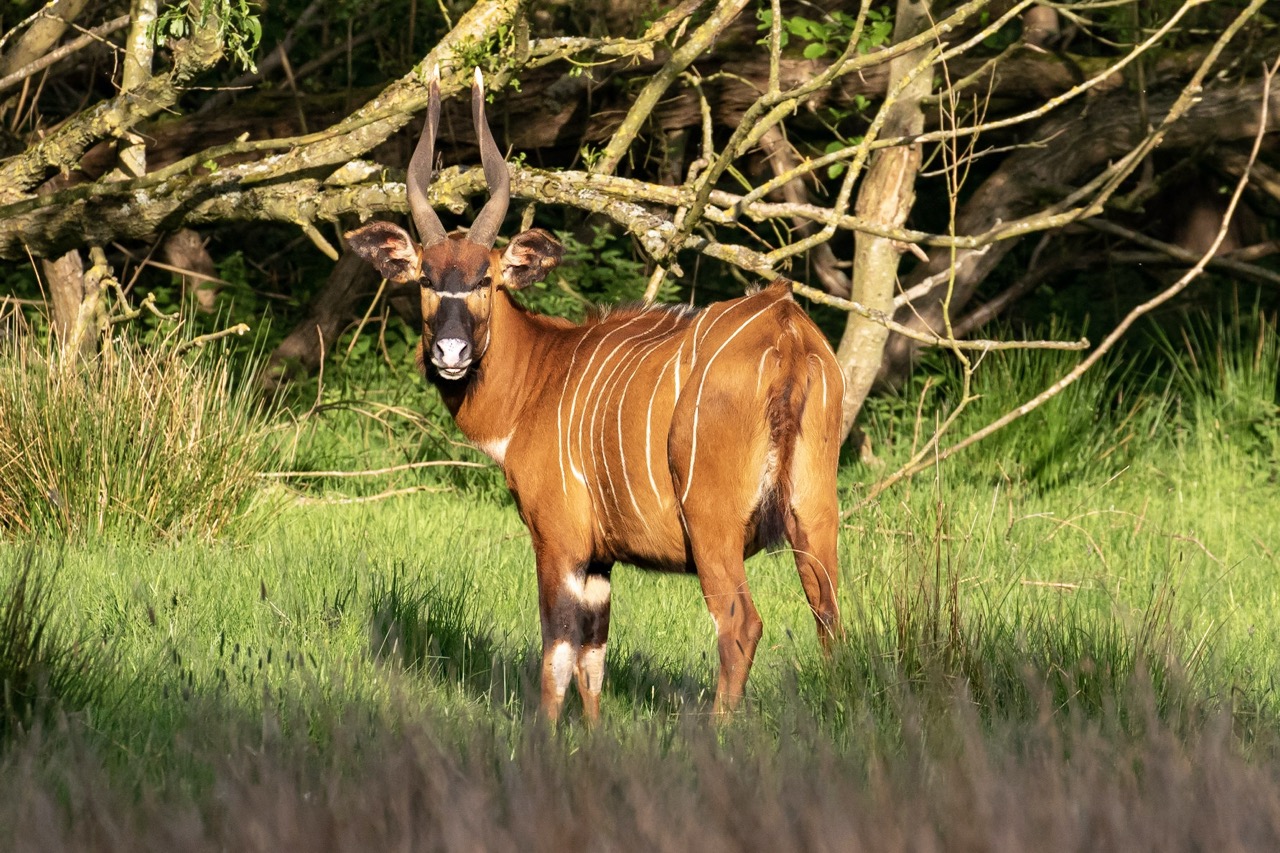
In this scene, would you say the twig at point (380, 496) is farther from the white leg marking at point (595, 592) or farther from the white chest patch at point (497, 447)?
the white leg marking at point (595, 592)

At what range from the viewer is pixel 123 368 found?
661 cm

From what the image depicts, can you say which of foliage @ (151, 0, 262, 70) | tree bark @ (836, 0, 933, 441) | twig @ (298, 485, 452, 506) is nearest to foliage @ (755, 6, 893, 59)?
tree bark @ (836, 0, 933, 441)

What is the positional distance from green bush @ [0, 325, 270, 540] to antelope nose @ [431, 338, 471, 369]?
87.4 inches

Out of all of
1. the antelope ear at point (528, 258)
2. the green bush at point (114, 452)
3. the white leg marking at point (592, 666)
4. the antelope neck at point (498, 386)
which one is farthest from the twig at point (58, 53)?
the white leg marking at point (592, 666)

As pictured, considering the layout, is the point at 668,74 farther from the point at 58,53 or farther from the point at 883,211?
the point at 58,53

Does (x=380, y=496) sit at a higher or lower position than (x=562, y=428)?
lower

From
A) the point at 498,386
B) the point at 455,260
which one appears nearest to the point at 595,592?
the point at 498,386

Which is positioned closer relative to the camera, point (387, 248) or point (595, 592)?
point (595, 592)

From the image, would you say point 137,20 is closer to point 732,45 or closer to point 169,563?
point 169,563

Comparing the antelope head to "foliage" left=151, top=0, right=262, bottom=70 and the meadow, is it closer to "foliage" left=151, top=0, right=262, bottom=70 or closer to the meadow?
"foliage" left=151, top=0, right=262, bottom=70

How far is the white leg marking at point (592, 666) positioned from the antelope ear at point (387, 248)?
1.26 m

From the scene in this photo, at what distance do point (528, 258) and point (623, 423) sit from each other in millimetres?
866

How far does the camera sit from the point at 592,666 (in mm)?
4602

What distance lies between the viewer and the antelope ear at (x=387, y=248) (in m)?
5.09
